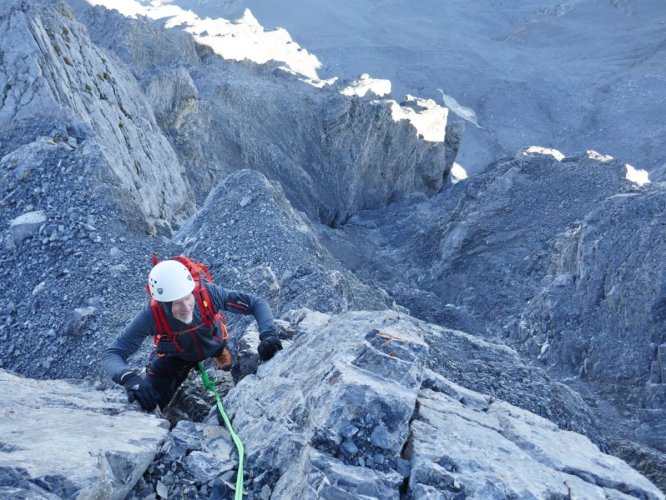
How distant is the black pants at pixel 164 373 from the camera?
595 centimetres

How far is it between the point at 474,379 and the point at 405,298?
38.5ft

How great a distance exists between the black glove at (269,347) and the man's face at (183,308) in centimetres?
78

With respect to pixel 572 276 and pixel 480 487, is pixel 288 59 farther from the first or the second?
pixel 480 487

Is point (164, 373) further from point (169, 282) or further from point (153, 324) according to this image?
point (169, 282)

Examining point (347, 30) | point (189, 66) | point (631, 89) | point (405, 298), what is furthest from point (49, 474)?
point (347, 30)

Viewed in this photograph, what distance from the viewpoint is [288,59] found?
122 ft

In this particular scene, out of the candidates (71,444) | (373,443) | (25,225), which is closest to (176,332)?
(71,444)

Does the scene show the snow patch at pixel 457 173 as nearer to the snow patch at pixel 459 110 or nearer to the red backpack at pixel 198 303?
the snow patch at pixel 459 110

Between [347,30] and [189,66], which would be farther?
[347,30]

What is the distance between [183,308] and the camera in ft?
18.2

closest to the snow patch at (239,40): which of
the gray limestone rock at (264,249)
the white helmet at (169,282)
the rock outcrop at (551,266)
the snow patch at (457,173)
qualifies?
the snow patch at (457,173)

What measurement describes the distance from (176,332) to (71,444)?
174cm

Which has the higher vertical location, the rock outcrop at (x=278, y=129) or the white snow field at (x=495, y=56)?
the white snow field at (x=495, y=56)

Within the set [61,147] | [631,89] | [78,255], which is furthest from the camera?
[631,89]
